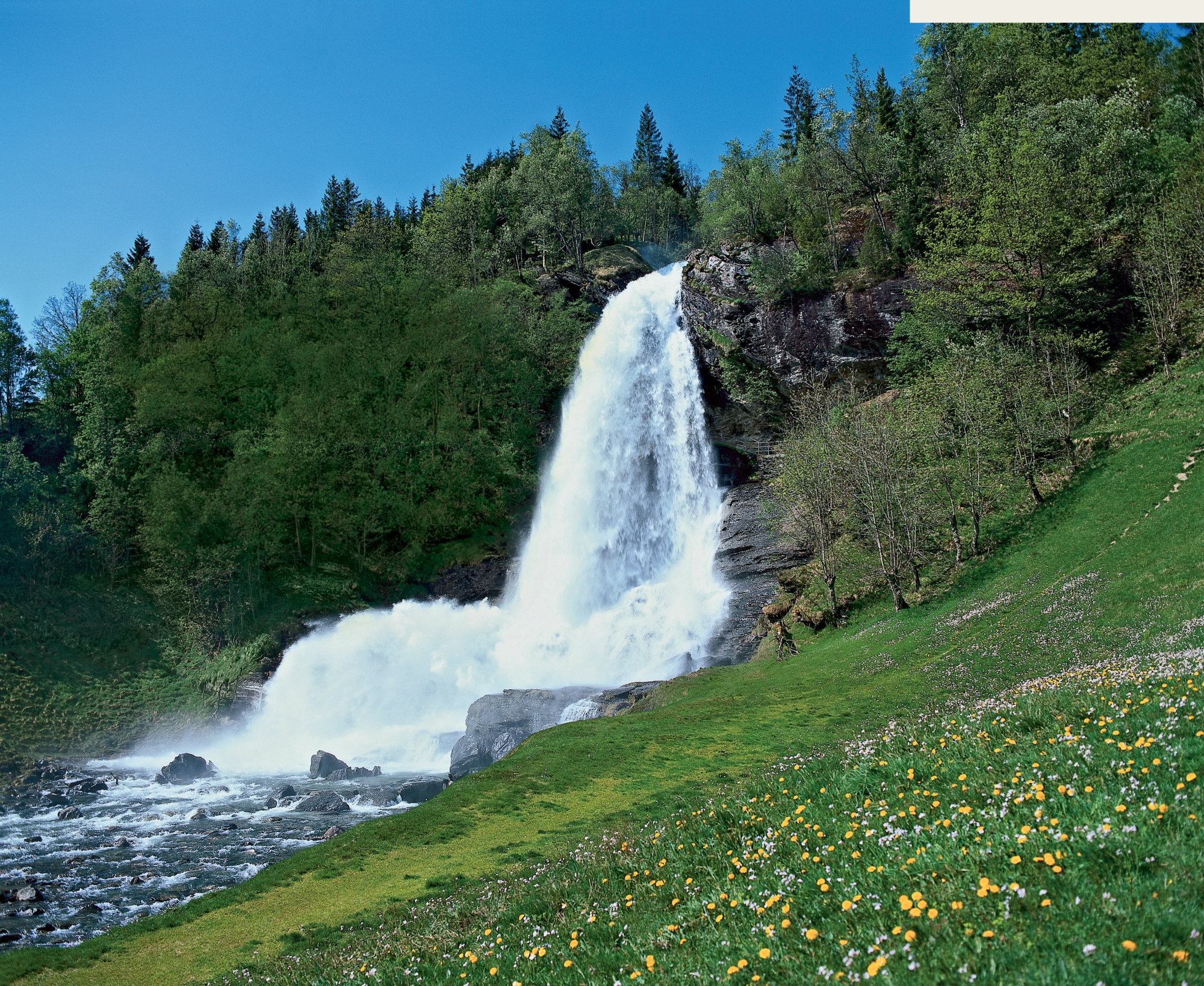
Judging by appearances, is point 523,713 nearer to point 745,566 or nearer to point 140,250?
point 745,566

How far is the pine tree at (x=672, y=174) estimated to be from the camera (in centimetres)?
10456

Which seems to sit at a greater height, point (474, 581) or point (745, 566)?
point (474, 581)

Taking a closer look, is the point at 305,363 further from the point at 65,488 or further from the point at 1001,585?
the point at 1001,585

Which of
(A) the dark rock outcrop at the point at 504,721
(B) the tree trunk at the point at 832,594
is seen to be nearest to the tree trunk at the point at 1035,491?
(B) the tree trunk at the point at 832,594

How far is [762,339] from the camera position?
49688 millimetres

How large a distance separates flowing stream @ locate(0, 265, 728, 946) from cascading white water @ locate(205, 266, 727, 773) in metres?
0.11

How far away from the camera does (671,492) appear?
4831cm

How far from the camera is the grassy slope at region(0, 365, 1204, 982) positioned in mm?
12906

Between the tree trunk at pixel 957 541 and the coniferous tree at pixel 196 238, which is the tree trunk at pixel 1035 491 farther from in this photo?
the coniferous tree at pixel 196 238

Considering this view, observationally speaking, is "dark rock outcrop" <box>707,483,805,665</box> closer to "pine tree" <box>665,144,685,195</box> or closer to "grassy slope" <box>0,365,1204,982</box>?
"grassy slope" <box>0,365,1204,982</box>

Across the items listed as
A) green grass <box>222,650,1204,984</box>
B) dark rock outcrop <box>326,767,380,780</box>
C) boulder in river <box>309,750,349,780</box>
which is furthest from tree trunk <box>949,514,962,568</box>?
boulder in river <box>309,750,349,780</box>

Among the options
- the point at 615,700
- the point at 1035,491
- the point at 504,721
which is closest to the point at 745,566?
the point at 615,700

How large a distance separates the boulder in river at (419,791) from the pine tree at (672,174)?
93582 mm

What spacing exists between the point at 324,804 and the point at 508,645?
18883 millimetres
